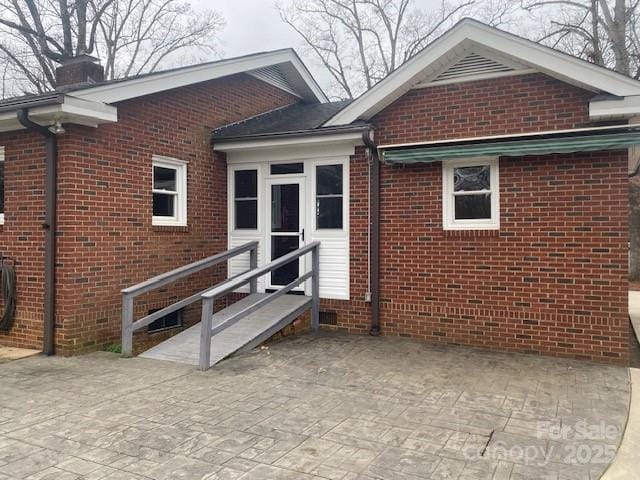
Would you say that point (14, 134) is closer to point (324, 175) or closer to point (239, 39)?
point (324, 175)

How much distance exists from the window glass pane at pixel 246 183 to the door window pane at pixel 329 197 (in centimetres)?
131

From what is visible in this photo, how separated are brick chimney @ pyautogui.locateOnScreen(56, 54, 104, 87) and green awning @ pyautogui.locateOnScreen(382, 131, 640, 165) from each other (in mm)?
6442

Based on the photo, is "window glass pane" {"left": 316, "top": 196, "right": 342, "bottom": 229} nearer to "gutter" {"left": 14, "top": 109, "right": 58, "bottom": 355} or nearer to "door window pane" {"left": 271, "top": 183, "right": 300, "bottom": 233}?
"door window pane" {"left": 271, "top": 183, "right": 300, "bottom": 233}

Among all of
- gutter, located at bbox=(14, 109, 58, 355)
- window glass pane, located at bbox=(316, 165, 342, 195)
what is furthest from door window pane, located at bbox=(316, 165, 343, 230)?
gutter, located at bbox=(14, 109, 58, 355)

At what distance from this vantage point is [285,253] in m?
9.11

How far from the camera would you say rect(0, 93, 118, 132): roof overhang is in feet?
20.6

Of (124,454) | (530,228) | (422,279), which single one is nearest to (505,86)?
(530,228)

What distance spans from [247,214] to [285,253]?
3.45 feet

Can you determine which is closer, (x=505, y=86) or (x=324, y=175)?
(x=505, y=86)

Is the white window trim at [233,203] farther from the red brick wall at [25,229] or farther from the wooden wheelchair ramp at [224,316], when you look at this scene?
the red brick wall at [25,229]

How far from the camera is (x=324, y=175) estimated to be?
28.1ft

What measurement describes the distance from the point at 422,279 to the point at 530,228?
1.67 metres

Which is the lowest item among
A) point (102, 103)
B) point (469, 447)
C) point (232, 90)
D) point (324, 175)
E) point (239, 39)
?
point (469, 447)

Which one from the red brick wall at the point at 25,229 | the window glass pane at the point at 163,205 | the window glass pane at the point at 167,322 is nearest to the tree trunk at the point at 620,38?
the window glass pane at the point at 163,205
